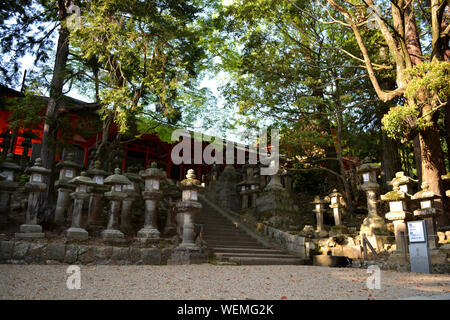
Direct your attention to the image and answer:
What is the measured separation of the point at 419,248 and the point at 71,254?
339 inches

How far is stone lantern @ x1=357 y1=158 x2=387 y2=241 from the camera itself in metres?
9.70

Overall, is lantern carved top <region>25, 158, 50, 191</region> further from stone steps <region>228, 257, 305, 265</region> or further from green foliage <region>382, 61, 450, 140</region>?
green foliage <region>382, 61, 450, 140</region>

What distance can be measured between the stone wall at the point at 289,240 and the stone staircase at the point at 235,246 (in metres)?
0.29

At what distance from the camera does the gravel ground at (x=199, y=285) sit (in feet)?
14.8

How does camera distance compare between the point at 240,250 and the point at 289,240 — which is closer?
the point at 240,250

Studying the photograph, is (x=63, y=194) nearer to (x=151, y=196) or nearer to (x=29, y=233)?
(x=29, y=233)

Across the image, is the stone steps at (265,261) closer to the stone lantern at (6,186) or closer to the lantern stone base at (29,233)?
the lantern stone base at (29,233)

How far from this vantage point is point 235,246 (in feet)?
34.8

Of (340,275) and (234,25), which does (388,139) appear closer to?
(234,25)

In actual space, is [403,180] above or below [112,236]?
above

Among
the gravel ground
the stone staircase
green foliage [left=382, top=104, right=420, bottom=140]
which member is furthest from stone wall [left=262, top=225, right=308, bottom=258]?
green foliage [left=382, top=104, right=420, bottom=140]

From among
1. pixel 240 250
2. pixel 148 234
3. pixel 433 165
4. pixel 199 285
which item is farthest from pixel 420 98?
pixel 148 234

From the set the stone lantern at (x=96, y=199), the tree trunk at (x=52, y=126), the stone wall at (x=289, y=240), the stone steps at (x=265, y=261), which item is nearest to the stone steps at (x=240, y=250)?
the stone wall at (x=289, y=240)

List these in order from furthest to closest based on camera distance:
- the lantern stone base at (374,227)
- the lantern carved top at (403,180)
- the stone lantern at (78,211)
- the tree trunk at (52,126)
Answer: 1. the lantern stone base at (374,227)
2. the tree trunk at (52,126)
3. the lantern carved top at (403,180)
4. the stone lantern at (78,211)
